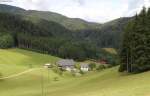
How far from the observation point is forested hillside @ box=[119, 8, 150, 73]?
249ft

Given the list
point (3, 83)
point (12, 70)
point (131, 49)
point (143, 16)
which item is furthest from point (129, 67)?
point (12, 70)

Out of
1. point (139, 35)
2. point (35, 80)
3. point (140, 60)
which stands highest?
point (139, 35)

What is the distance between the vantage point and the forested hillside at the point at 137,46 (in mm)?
75875

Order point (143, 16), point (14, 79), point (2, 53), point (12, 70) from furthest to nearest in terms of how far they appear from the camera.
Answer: point (2, 53)
point (12, 70)
point (14, 79)
point (143, 16)

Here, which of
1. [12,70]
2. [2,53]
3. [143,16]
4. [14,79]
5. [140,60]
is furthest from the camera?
[2,53]

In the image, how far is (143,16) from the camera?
80.5 metres

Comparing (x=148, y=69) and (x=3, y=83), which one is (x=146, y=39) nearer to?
(x=148, y=69)

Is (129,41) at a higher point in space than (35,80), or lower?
higher

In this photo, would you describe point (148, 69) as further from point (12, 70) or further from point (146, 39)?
point (12, 70)

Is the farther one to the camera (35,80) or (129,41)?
(35,80)

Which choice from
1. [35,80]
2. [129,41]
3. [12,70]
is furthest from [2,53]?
[129,41]

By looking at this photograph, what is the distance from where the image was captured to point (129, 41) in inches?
3238

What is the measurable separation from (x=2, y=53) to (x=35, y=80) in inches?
3829

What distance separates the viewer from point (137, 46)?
255ft
